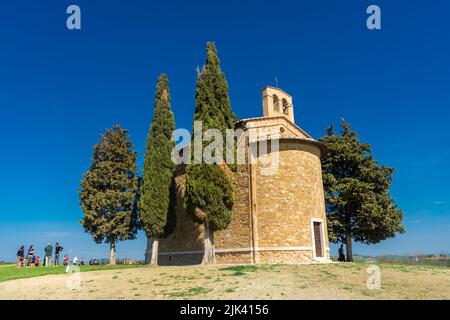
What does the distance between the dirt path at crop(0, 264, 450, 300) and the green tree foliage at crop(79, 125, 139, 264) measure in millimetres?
11394

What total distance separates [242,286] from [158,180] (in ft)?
43.9

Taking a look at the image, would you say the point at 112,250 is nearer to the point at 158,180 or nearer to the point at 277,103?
the point at 158,180

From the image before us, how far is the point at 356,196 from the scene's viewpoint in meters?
24.8

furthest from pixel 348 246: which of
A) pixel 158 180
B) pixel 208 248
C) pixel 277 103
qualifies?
pixel 158 180

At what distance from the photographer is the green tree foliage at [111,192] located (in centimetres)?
2466

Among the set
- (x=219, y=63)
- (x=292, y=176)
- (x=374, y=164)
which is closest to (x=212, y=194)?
(x=292, y=176)

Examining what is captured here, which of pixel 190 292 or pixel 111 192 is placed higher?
pixel 111 192

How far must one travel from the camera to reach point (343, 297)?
29.2ft

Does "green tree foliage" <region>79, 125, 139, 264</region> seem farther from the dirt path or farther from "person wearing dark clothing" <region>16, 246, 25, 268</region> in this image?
the dirt path

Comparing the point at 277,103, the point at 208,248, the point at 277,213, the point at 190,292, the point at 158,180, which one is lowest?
the point at 190,292

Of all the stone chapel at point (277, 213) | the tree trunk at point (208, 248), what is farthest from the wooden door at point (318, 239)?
the tree trunk at point (208, 248)

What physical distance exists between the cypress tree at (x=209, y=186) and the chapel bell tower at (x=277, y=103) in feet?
22.4

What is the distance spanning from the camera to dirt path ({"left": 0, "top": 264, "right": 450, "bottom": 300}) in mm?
9305
